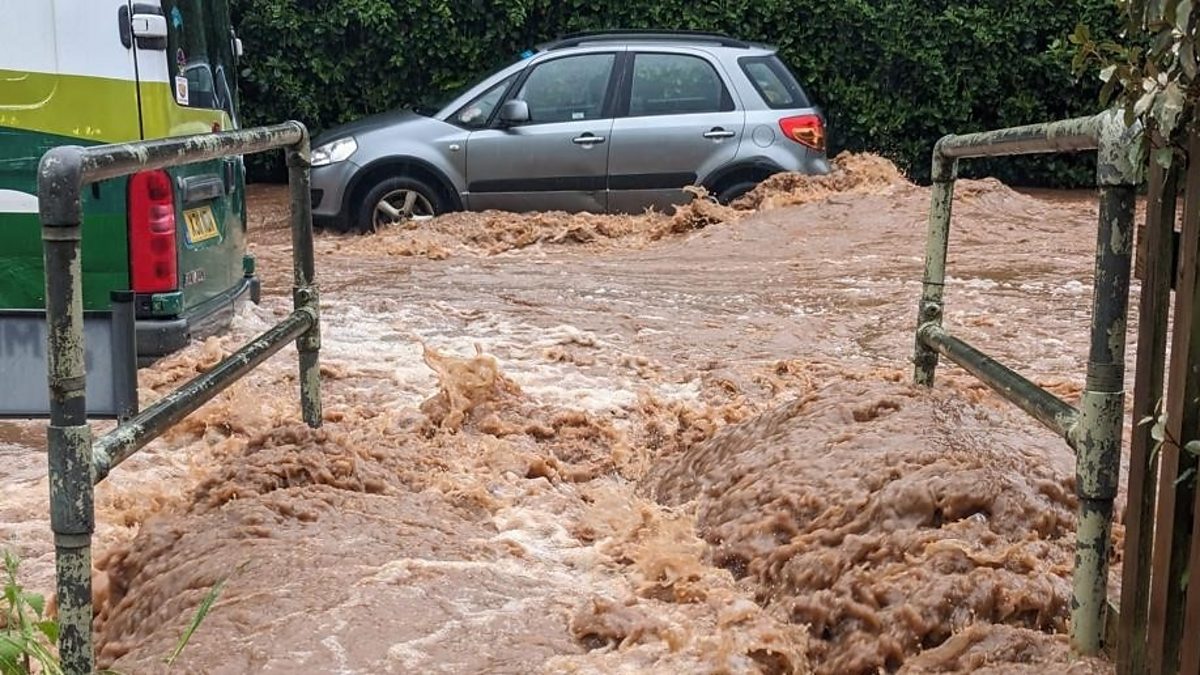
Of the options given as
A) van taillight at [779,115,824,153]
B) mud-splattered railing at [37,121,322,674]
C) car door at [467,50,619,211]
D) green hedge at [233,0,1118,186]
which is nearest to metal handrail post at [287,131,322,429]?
mud-splattered railing at [37,121,322,674]

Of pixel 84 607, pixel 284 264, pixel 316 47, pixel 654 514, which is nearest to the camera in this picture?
pixel 84 607

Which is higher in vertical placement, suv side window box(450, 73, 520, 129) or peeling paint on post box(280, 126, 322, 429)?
suv side window box(450, 73, 520, 129)

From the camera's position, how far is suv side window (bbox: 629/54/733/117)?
453 inches

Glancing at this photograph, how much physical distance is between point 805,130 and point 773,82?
1.58 feet

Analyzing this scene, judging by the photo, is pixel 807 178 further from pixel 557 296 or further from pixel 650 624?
pixel 650 624

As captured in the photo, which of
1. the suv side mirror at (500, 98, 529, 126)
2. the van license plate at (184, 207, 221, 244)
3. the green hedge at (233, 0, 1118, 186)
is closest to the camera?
the van license plate at (184, 207, 221, 244)

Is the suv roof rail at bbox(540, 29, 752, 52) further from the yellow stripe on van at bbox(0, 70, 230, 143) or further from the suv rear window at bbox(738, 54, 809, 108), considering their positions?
the yellow stripe on van at bbox(0, 70, 230, 143)

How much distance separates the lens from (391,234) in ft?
36.4

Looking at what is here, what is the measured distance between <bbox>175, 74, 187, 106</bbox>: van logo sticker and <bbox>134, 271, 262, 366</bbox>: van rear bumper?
93 centimetres

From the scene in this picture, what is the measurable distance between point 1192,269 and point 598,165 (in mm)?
9407

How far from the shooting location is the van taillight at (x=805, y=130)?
37.8 ft

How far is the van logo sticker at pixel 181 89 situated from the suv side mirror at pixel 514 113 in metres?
5.04

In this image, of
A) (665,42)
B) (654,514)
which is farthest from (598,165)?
(654,514)

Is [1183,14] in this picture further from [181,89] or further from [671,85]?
[671,85]
